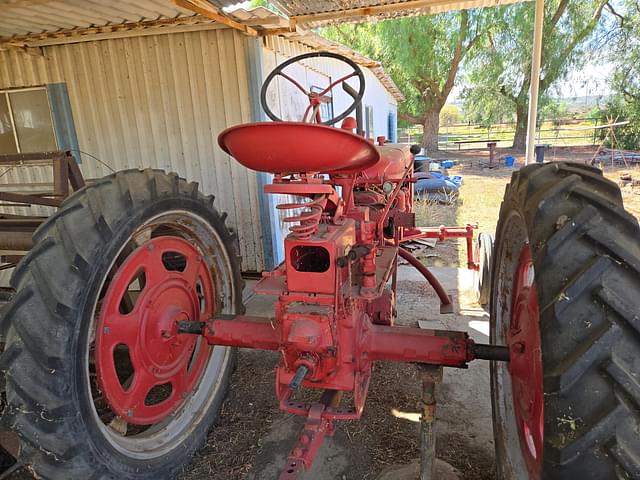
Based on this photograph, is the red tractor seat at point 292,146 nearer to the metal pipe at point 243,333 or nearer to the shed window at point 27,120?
the metal pipe at point 243,333

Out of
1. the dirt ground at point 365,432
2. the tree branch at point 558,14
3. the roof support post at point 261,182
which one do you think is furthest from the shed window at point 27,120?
the tree branch at point 558,14

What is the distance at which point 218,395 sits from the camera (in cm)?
250

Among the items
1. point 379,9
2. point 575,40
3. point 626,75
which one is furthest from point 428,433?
point 626,75

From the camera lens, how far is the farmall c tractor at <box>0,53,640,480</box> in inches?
41.0

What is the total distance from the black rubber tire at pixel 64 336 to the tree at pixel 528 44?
19.0m

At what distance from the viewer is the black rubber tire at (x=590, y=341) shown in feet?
3.30

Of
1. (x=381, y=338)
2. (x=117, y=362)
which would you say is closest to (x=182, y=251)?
(x=381, y=338)

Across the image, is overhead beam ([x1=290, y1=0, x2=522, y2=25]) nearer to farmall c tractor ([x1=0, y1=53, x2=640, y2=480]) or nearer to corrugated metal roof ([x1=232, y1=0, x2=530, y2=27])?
corrugated metal roof ([x1=232, y1=0, x2=530, y2=27])

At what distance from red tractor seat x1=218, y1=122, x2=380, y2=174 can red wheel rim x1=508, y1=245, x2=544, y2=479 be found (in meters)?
0.81

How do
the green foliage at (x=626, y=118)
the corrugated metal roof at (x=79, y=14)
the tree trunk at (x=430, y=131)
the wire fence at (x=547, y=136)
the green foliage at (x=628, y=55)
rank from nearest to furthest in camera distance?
the corrugated metal roof at (x=79, y=14) < the green foliage at (x=628, y=55) < the green foliage at (x=626, y=118) < the tree trunk at (x=430, y=131) < the wire fence at (x=547, y=136)

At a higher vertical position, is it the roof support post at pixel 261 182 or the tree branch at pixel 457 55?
the tree branch at pixel 457 55

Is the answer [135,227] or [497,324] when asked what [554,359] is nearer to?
[497,324]

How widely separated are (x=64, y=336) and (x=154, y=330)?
0.54 m

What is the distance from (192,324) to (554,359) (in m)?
1.62
